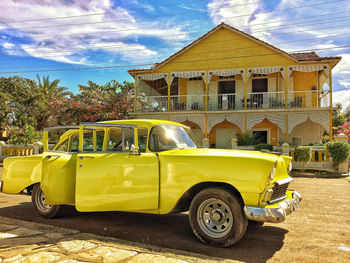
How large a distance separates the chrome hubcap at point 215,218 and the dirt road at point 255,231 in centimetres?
22

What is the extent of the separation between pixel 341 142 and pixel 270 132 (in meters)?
6.74

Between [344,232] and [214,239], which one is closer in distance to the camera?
[214,239]

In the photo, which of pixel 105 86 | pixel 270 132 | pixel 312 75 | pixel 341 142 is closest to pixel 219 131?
pixel 270 132

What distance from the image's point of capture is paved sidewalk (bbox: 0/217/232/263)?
3227 millimetres

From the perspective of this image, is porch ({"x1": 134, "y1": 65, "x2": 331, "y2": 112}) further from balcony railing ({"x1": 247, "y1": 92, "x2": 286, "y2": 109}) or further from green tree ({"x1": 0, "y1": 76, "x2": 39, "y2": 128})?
green tree ({"x1": 0, "y1": 76, "x2": 39, "y2": 128})

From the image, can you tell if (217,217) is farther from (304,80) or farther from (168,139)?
(304,80)

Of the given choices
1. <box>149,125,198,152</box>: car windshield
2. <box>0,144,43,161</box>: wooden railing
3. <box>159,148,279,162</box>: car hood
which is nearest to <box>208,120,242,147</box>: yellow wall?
<box>0,144,43,161</box>: wooden railing

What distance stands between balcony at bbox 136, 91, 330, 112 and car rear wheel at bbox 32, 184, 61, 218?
1467cm

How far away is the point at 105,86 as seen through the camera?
3075 cm

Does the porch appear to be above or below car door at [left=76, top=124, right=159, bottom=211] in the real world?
above

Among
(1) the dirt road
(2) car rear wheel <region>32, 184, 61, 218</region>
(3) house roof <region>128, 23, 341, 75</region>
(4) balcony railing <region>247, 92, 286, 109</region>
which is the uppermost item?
(3) house roof <region>128, 23, 341, 75</region>

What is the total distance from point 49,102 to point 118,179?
30471 mm

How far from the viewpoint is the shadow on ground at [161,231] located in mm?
3555

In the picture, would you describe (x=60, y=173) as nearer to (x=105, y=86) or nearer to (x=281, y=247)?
(x=281, y=247)
